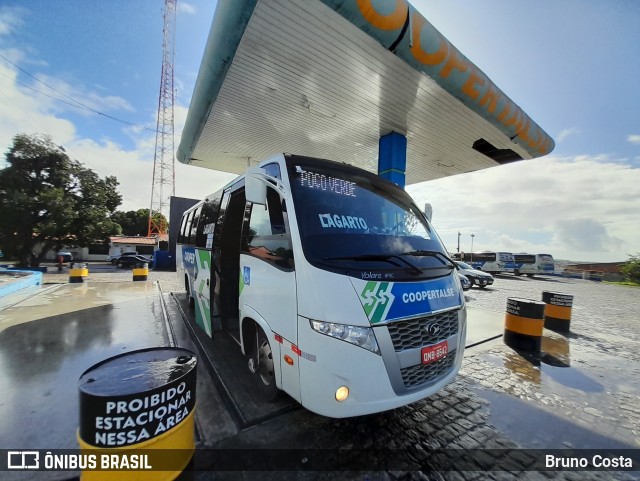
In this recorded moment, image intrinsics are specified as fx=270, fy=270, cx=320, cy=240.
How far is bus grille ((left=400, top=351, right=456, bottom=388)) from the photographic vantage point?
246 cm

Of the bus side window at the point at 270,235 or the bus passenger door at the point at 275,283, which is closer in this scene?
the bus passenger door at the point at 275,283

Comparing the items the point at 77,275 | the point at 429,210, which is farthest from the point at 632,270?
the point at 77,275

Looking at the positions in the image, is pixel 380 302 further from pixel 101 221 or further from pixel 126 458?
pixel 101 221

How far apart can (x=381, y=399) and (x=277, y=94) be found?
6.08 m

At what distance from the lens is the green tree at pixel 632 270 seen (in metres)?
27.3

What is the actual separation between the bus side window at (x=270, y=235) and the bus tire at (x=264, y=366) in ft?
3.28

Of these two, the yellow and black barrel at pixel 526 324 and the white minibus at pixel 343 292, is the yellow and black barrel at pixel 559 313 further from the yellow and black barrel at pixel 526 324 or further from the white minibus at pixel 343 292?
the white minibus at pixel 343 292

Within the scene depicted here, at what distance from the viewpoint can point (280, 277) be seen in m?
2.79

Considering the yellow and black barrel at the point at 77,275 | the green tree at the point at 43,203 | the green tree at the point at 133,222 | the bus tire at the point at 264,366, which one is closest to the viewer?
the bus tire at the point at 264,366

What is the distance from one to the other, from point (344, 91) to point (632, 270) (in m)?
38.8

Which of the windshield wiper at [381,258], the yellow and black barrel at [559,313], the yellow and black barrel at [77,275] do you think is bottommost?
the yellow and black barrel at [77,275]

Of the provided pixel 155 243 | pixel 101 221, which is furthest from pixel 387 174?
pixel 155 243

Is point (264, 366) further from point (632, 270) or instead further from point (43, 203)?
point (632, 270)

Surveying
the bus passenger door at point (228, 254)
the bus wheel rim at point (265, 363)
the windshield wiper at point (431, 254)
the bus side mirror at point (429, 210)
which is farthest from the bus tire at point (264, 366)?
the bus side mirror at point (429, 210)
